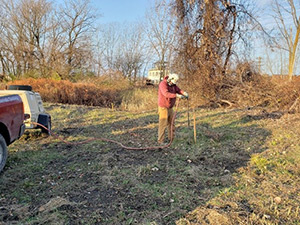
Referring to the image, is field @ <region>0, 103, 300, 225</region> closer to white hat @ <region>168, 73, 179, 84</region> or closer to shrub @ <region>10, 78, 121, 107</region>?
white hat @ <region>168, 73, 179, 84</region>

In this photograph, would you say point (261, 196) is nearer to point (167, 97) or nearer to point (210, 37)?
point (167, 97)

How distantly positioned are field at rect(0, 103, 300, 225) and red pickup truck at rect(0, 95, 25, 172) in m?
0.47

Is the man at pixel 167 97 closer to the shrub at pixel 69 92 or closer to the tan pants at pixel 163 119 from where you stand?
the tan pants at pixel 163 119

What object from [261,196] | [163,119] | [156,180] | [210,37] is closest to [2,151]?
[156,180]

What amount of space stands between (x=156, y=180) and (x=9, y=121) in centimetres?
277

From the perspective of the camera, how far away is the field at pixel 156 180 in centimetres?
280

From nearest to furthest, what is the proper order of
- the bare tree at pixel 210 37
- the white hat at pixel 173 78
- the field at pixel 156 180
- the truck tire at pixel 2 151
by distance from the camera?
the field at pixel 156 180 → the truck tire at pixel 2 151 → the white hat at pixel 173 78 → the bare tree at pixel 210 37

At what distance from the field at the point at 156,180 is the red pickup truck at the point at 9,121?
1.55 feet

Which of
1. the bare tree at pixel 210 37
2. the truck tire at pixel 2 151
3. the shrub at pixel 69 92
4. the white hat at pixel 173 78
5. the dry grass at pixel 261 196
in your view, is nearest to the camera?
the dry grass at pixel 261 196

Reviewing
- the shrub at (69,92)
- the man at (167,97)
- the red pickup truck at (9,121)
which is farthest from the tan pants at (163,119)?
the shrub at (69,92)

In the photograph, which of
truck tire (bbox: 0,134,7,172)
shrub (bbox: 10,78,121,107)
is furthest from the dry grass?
shrub (bbox: 10,78,121,107)

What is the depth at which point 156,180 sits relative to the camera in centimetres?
384

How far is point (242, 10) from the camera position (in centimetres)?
1180

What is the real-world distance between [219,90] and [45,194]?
1041 cm
